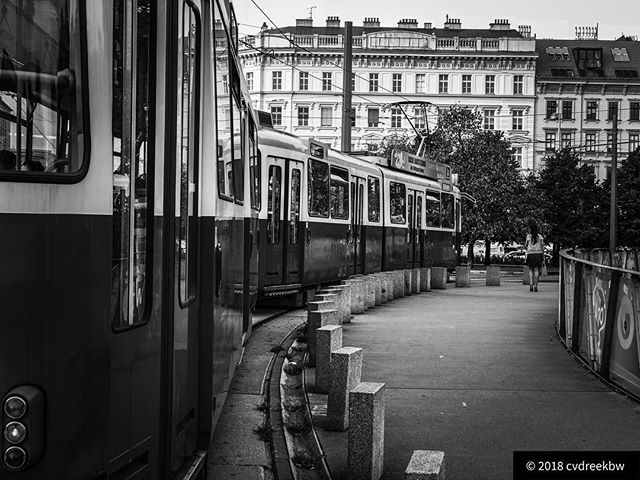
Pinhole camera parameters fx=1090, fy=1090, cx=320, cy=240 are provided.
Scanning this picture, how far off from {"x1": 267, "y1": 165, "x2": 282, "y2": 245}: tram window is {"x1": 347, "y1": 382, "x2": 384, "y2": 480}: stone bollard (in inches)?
447

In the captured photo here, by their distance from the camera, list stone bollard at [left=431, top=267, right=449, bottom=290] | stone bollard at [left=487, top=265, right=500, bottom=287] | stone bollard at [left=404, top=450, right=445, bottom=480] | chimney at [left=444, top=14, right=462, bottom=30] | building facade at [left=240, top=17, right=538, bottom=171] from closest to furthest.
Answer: stone bollard at [left=404, top=450, right=445, bottom=480] → stone bollard at [left=431, top=267, right=449, bottom=290] → stone bollard at [left=487, top=265, right=500, bottom=287] → building facade at [left=240, top=17, right=538, bottom=171] → chimney at [left=444, top=14, right=462, bottom=30]

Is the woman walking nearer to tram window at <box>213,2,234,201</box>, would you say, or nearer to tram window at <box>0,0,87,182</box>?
tram window at <box>213,2,234,201</box>

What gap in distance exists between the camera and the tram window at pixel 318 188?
20.8 m

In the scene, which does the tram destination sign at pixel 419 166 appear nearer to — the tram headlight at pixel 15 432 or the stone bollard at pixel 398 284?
the stone bollard at pixel 398 284

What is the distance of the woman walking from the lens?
28141 mm

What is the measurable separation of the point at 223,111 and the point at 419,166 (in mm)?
26959

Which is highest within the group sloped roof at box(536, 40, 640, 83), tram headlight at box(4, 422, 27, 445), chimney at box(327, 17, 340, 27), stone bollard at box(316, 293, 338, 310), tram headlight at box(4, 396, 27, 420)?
chimney at box(327, 17, 340, 27)

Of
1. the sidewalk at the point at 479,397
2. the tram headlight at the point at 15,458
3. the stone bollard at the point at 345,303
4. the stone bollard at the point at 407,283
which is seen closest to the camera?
the tram headlight at the point at 15,458

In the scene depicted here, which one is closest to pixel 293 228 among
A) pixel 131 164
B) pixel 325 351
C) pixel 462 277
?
pixel 325 351

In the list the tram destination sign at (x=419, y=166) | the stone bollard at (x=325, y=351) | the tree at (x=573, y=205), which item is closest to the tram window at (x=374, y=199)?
the tram destination sign at (x=419, y=166)

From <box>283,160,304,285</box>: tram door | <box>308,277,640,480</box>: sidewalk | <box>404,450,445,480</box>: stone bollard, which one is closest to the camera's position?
<box>404,450,445,480</box>: stone bollard

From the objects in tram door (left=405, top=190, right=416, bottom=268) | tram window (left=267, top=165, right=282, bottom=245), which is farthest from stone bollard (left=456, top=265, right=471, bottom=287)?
tram window (left=267, top=165, right=282, bottom=245)

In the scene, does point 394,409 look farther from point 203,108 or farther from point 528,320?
point 528,320

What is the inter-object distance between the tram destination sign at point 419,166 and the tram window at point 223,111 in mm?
22418
